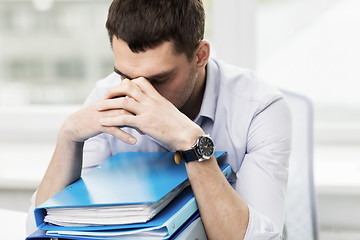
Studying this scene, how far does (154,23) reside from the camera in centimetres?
114

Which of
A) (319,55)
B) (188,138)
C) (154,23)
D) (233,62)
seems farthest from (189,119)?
(319,55)

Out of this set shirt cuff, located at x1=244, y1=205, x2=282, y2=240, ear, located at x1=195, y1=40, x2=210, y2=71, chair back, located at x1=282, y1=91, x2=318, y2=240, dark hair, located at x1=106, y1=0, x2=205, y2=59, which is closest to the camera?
shirt cuff, located at x1=244, y1=205, x2=282, y2=240

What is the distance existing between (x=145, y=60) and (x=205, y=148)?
0.92 feet

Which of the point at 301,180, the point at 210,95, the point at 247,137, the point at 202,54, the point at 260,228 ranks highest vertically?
the point at 202,54

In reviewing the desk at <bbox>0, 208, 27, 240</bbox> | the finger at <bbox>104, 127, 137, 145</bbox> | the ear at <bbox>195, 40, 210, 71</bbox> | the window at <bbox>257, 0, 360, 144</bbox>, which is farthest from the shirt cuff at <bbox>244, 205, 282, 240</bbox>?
the window at <bbox>257, 0, 360, 144</bbox>

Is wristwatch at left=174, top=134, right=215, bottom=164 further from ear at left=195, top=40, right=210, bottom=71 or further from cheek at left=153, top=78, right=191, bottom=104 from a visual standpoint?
ear at left=195, top=40, right=210, bottom=71

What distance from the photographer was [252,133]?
1.28m

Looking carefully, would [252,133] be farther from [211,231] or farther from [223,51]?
[223,51]

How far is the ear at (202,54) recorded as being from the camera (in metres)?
1.28

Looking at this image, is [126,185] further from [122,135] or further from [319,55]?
[319,55]

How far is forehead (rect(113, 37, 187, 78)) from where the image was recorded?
1136 mm

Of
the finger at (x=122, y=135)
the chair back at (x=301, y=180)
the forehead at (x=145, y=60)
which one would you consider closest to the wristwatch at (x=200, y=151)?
the finger at (x=122, y=135)

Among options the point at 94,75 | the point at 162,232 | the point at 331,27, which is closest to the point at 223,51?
the point at 331,27

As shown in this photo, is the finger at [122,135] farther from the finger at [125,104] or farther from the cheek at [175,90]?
the cheek at [175,90]
